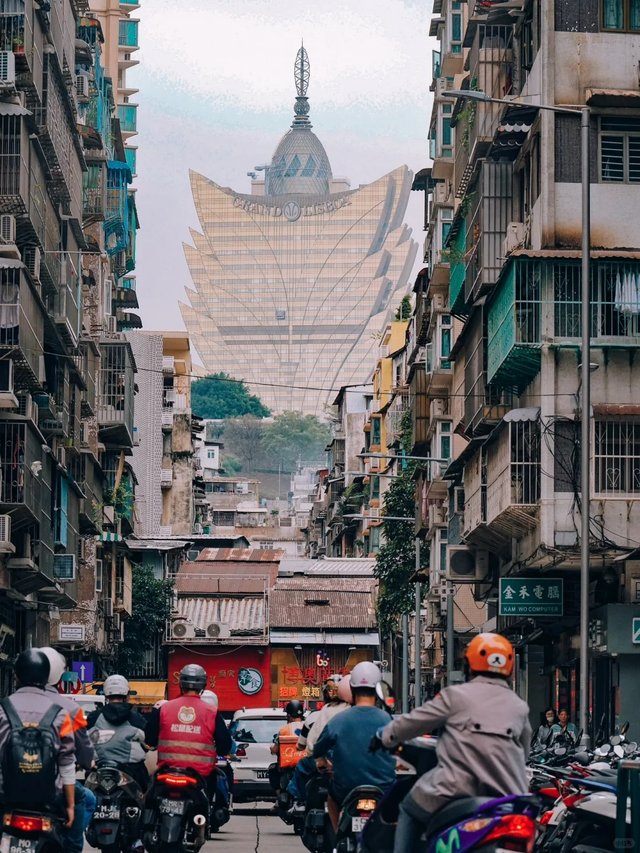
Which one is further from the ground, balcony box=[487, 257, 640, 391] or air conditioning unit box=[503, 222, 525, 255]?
air conditioning unit box=[503, 222, 525, 255]

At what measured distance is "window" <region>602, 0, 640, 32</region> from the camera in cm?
3706

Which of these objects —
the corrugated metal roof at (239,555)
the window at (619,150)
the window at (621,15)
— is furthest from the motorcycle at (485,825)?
the corrugated metal roof at (239,555)

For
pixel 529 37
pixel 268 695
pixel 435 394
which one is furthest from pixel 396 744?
pixel 268 695

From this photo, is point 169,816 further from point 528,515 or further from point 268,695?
point 268,695

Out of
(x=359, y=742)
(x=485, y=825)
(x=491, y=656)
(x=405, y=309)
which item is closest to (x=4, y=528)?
(x=359, y=742)

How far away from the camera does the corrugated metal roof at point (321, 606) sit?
85.0 metres

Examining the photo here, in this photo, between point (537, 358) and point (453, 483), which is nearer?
point (537, 358)

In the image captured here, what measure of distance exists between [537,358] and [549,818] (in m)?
19.7

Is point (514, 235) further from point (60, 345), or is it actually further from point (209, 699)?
point (209, 699)

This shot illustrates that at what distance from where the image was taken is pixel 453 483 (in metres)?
54.7

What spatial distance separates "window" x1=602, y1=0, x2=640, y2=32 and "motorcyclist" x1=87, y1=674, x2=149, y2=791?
2265 centimetres

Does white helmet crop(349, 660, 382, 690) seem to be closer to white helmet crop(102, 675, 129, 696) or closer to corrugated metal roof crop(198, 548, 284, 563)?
white helmet crop(102, 675, 129, 696)

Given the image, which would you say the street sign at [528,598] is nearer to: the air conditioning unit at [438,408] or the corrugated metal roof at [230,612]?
the air conditioning unit at [438,408]

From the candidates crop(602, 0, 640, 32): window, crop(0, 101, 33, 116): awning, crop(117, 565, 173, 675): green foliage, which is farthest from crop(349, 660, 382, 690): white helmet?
crop(117, 565, 173, 675): green foliage
